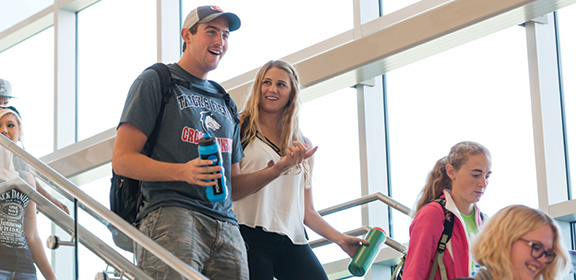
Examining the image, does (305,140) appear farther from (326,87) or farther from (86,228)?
(326,87)

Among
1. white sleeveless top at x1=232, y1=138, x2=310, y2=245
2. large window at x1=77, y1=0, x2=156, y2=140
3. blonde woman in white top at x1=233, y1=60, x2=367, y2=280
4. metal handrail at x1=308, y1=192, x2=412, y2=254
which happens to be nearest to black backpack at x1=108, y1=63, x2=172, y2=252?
blonde woman in white top at x1=233, y1=60, x2=367, y2=280

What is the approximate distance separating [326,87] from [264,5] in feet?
4.05

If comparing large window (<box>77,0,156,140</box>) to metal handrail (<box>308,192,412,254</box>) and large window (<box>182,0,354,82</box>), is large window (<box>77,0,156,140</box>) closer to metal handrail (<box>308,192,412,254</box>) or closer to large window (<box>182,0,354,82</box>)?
large window (<box>182,0,354,82</box>)

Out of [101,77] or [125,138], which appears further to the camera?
[101,77]

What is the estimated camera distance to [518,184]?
6277 mm

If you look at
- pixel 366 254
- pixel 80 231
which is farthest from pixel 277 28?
pixel 80 231

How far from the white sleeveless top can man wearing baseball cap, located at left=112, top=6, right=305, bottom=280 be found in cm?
33

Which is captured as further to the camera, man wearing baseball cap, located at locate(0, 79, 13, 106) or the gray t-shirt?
man wearing baseball cap, located at locate(0, 79, 13, 106)

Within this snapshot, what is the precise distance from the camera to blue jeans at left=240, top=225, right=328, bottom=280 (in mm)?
3496

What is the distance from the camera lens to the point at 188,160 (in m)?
3.07

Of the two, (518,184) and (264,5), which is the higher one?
(264,5)

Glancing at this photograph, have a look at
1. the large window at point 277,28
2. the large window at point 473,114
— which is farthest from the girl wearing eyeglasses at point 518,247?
the large window at point 277,28

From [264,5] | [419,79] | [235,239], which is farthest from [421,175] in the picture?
[235,239]

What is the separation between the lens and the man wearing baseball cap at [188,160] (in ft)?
9.50
